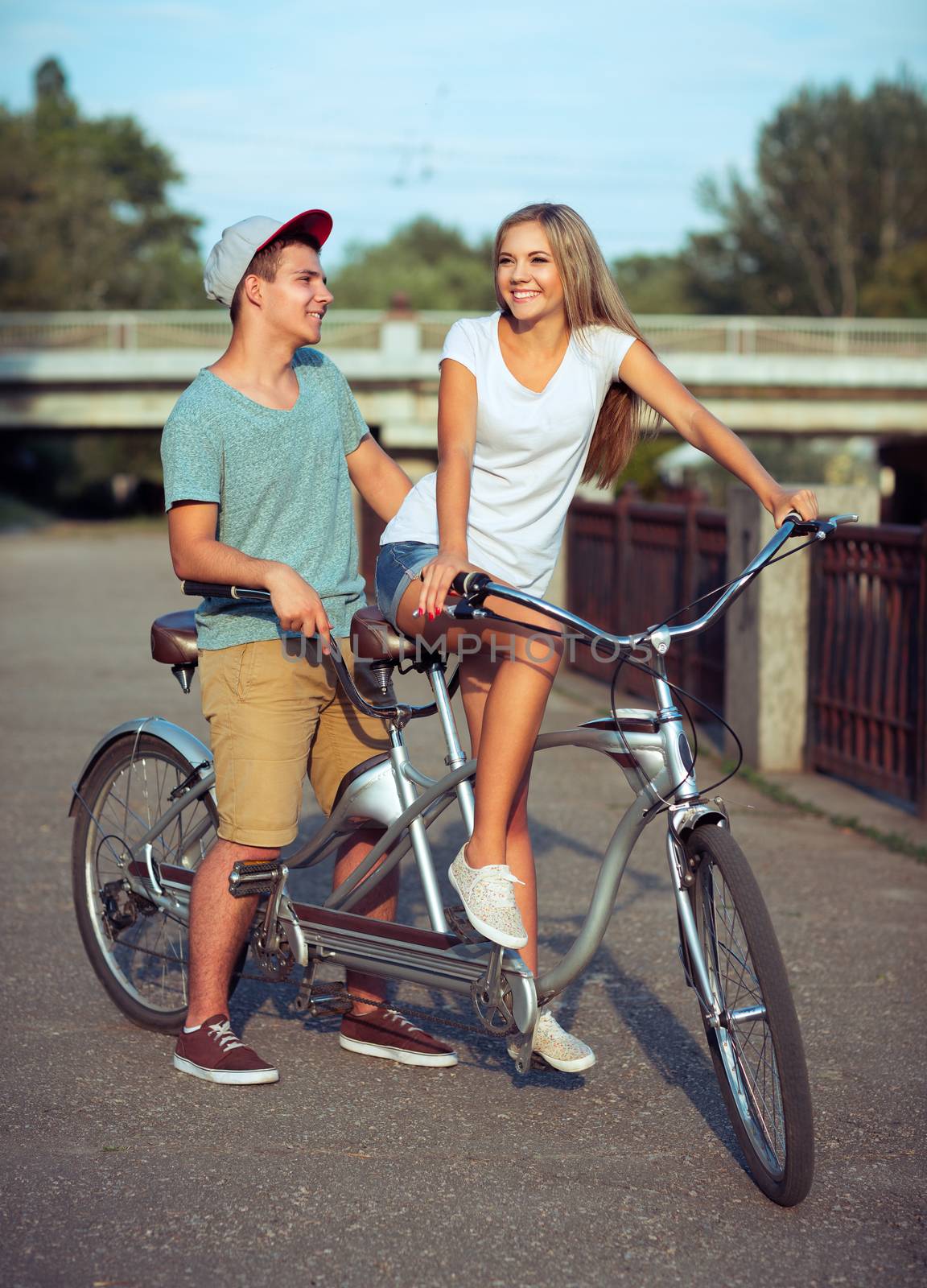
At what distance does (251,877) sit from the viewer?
13.3 feet

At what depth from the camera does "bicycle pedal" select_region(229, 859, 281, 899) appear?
4051 mm

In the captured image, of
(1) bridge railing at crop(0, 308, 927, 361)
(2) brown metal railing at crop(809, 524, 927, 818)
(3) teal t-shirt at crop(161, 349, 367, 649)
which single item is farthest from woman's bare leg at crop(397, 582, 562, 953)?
(1) bridge railing at crop(0, 308, 927, 361)

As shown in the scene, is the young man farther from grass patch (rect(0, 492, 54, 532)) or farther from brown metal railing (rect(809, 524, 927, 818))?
grass patch (rect(0, 492, 54, 532))

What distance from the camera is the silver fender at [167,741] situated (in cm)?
436

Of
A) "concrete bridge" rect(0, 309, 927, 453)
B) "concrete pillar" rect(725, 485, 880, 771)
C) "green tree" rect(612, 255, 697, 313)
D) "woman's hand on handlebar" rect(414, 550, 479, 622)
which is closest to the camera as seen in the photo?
"woman's hand on handlebar" rect(414, 550, 479, 622)

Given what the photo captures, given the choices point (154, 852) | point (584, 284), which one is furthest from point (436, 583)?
point (154, 852)

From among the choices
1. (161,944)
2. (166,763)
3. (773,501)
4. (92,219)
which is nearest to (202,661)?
(166,763)

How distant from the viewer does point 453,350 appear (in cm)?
370

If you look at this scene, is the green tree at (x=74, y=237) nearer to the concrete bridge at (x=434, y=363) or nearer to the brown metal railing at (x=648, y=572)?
the concrete bridge at (x=434, y=363)

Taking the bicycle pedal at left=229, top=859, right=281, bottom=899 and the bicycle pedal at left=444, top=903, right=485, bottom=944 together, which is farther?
the bicycle pedal at left=229, top=859, right=281, bottom=899

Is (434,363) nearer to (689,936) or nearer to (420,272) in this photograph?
(689,936)

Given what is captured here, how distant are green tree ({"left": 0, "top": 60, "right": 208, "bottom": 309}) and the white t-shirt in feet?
141

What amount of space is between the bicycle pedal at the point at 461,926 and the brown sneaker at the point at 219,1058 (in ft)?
1.96

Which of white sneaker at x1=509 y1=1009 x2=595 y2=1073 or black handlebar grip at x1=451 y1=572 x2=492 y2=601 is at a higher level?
black handlebar grip at x1=451 y1=572 x2=492 y2=601
